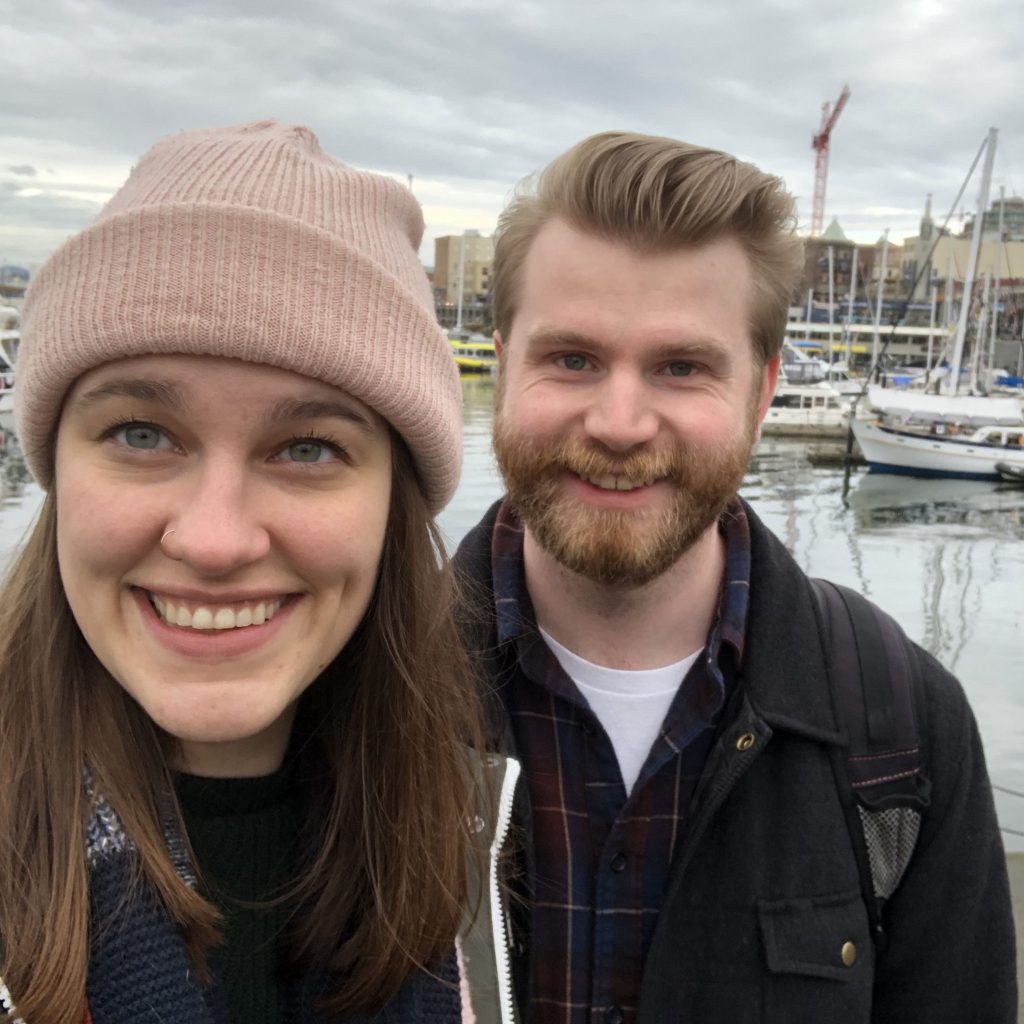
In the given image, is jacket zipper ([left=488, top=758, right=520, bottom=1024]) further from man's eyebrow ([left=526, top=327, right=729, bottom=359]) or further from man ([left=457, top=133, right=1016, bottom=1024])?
man's eyebrow ([left=526, top=327, right=729, bottom=359])

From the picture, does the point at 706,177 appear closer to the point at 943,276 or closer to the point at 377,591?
the point at 377,591

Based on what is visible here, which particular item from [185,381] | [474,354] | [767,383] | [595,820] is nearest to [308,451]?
[185,381]

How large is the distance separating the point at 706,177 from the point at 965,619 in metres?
13.3

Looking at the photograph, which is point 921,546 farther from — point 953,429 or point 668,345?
point 668,345

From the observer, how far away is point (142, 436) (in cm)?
141

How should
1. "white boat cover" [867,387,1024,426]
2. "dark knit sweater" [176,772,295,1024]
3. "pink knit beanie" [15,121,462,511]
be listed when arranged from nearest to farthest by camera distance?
1. "pink knit beanie" [15,121,462,511]
2. "dark knit sweater" [176,772,295,1024]
3. "white boat cover" [867,387,1024,426]

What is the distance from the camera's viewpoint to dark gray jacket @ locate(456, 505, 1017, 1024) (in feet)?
6.52

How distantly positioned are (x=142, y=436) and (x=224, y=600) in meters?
0.25

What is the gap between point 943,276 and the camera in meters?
81.0

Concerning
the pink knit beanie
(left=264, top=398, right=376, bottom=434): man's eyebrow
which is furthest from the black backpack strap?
(left=264, top=398, right=376, bottom=434): man's eyebrow

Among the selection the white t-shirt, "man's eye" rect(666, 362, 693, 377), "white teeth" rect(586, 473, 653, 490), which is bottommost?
the white t-shirt

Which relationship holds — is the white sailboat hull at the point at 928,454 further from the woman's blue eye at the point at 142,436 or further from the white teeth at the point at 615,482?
the woman's blue eye at the point at 142,436

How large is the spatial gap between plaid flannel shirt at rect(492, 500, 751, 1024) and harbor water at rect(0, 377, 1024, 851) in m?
1.67

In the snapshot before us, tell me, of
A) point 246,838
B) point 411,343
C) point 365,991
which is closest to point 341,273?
point 411,343
